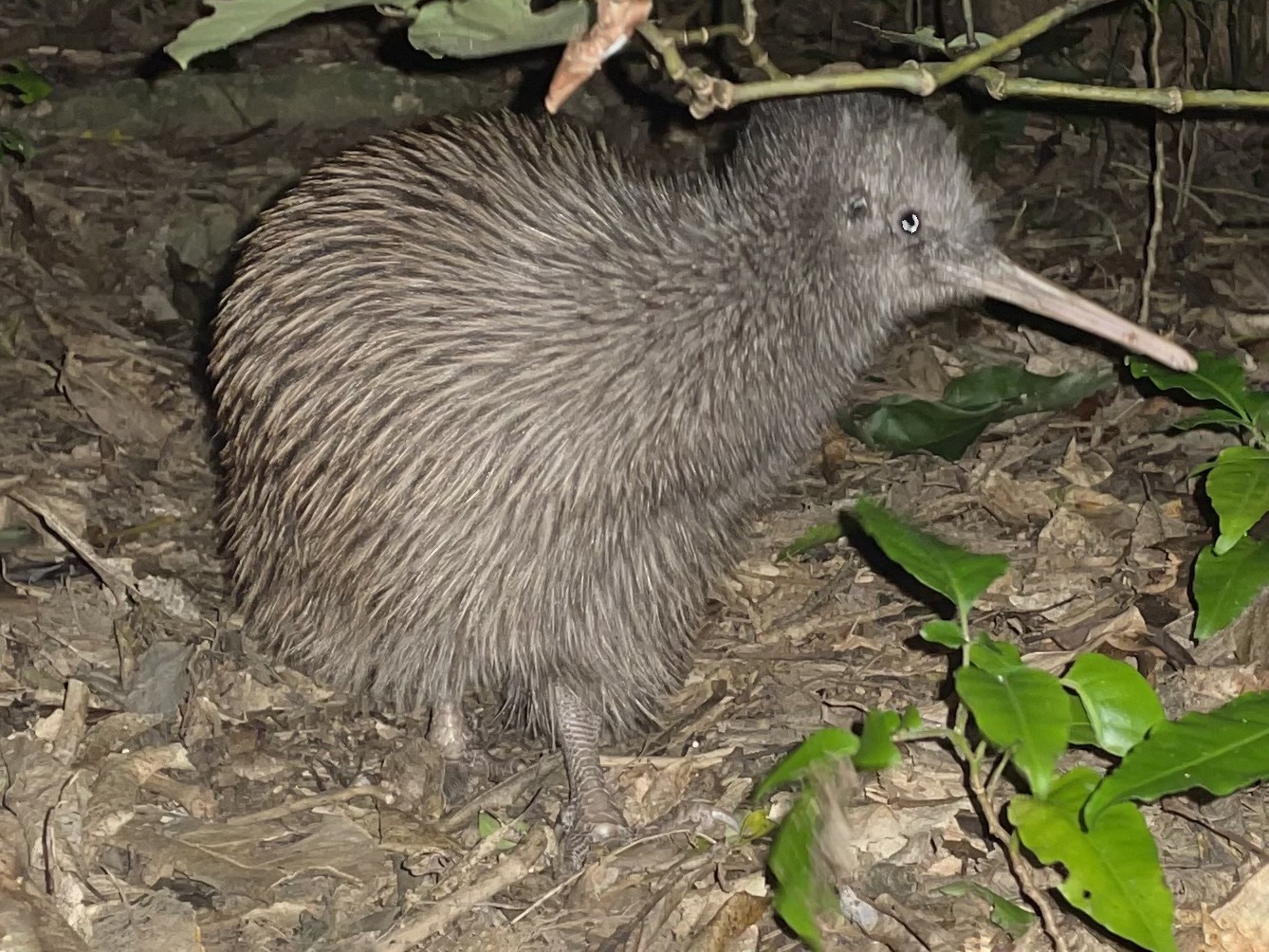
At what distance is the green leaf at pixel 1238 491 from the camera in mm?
2926

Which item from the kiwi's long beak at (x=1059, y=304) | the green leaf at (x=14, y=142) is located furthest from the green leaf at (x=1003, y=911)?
the green leaf at (x=14, y=142)

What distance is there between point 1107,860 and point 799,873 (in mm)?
464

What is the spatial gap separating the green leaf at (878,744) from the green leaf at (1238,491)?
34.6 inches

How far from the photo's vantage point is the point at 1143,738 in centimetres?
246

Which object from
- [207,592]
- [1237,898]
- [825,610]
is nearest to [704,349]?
[825,610]

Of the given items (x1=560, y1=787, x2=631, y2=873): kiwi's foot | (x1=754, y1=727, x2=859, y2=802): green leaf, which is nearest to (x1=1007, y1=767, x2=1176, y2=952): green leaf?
(x1=754, y1=727, x2=859, y2=802): green leaf

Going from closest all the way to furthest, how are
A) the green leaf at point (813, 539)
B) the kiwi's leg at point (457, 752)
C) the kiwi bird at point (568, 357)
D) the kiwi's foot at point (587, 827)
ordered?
1. the kiwi bird at point (568, 357)
2. the kiwi's foot at point (587, 827)
3. the kiwi's leg at point (457, 752)
4. the green leaf at point (813, 539)

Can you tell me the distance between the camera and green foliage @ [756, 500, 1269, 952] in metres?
2.26

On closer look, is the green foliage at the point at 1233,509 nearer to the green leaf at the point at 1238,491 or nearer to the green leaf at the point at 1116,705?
the green leaf at the point at 1238,491

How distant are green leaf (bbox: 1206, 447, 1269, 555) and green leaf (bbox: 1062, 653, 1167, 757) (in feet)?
1.82

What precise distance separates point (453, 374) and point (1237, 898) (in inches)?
66.0

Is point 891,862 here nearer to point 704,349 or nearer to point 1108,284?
point 704,349

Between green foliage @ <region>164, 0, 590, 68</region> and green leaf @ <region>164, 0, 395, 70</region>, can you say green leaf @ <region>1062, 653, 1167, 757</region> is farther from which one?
green leaf @ <region>164, 0, 395, 70</region>

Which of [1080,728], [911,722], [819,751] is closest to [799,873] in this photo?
[819,751]
